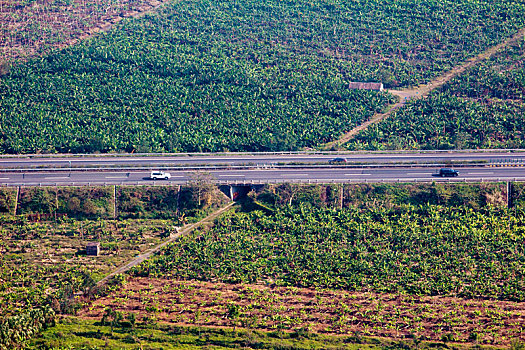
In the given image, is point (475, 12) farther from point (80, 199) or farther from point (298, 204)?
point (80, 199)

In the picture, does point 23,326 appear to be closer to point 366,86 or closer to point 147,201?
point 147,201

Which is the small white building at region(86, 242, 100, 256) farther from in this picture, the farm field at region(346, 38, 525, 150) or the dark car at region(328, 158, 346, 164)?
the farm field at region(346, 38, 525, 150)

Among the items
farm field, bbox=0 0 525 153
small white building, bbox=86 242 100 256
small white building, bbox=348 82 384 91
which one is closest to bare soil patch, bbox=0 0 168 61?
farm field, bbox=0 0 525 153

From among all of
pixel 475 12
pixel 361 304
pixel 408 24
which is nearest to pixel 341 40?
pixel 408 24

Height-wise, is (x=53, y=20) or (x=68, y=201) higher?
(x=53, y=20)

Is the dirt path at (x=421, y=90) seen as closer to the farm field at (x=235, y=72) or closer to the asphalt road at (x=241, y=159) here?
the farm field at (x=235, y=72)

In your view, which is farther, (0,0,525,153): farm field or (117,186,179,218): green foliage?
(0,0,525,153): farm field

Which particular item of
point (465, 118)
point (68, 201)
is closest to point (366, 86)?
point (465, 118)
